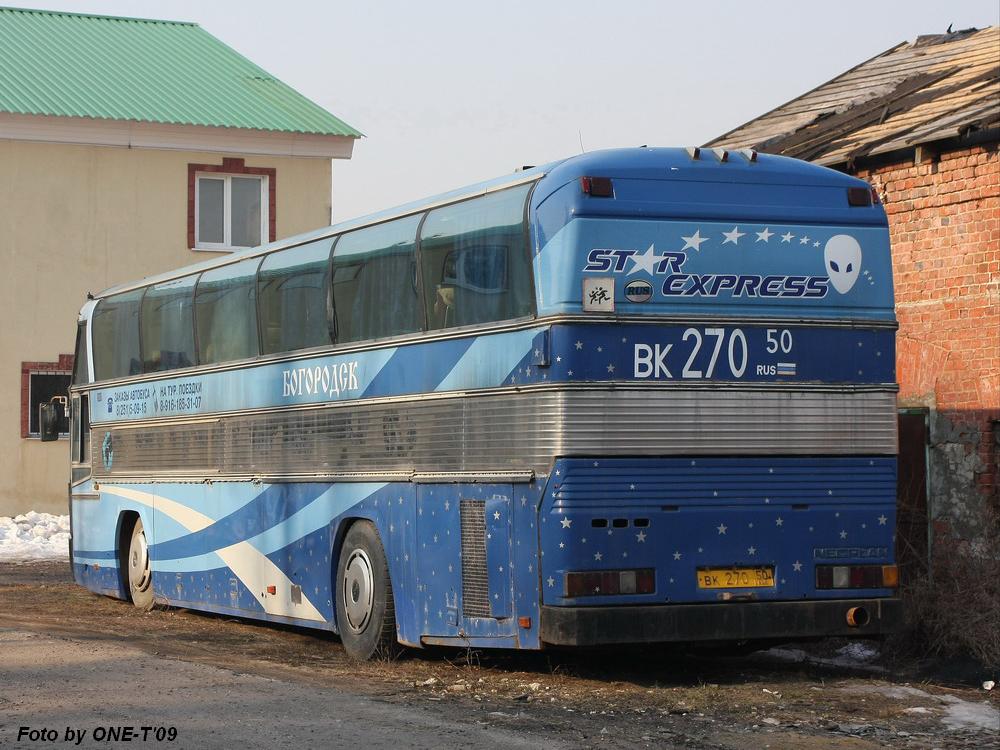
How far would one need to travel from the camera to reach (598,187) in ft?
34.8

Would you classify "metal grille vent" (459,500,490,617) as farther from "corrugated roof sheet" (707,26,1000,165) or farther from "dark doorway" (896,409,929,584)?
"corrugated roof sheet" (707,26,1000,165)

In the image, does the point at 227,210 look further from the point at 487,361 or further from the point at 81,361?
the point at 487,361

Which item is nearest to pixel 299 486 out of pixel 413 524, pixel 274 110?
pixel 413 524

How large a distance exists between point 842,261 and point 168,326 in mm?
7873

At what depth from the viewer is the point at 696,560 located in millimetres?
10750

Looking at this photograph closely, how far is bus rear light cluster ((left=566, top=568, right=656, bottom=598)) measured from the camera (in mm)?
10359

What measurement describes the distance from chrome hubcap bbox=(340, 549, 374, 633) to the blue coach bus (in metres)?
0.03

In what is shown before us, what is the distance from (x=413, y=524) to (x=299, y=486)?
7.15 feet

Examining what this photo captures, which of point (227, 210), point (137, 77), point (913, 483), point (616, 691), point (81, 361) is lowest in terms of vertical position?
point (616, 691)

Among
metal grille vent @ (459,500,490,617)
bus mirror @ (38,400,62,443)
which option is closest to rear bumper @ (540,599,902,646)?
metal grille vent @ (459,500,490,617)

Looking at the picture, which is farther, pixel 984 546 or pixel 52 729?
pixel 984 546

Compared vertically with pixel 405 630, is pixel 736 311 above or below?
above

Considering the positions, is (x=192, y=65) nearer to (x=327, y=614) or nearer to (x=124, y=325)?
(x=124, y=325)

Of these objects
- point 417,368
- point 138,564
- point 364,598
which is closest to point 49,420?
point 138,564
